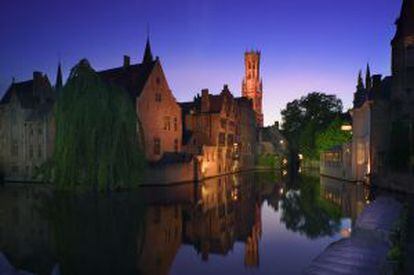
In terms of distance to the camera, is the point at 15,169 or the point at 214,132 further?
the point at 214,132

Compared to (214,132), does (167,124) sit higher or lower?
higher

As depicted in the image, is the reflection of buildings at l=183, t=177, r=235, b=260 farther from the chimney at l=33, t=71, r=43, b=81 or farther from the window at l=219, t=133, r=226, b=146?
the chimney at l=33, t=71, r=43, b=81

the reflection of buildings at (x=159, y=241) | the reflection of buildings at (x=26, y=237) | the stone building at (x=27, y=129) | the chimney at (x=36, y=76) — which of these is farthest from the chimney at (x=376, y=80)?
the chimney at (x=36, y=76)

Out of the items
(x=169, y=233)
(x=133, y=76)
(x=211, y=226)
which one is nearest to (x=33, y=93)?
(x=133, y=76)

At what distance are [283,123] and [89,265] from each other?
72.5 meters

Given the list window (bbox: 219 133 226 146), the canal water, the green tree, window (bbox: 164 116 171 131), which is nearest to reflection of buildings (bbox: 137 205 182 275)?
the canal water

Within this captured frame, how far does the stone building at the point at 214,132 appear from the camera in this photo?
50.4 metres

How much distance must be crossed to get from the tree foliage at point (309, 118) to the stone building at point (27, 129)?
40359 millimetres

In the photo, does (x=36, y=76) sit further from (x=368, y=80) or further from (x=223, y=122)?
(x=368, y=80)

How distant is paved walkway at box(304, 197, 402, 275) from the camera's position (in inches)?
371

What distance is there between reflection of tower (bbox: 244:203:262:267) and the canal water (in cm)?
3

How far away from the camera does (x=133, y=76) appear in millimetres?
43438

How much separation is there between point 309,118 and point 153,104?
1578 inches

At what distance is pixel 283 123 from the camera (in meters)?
80.8
